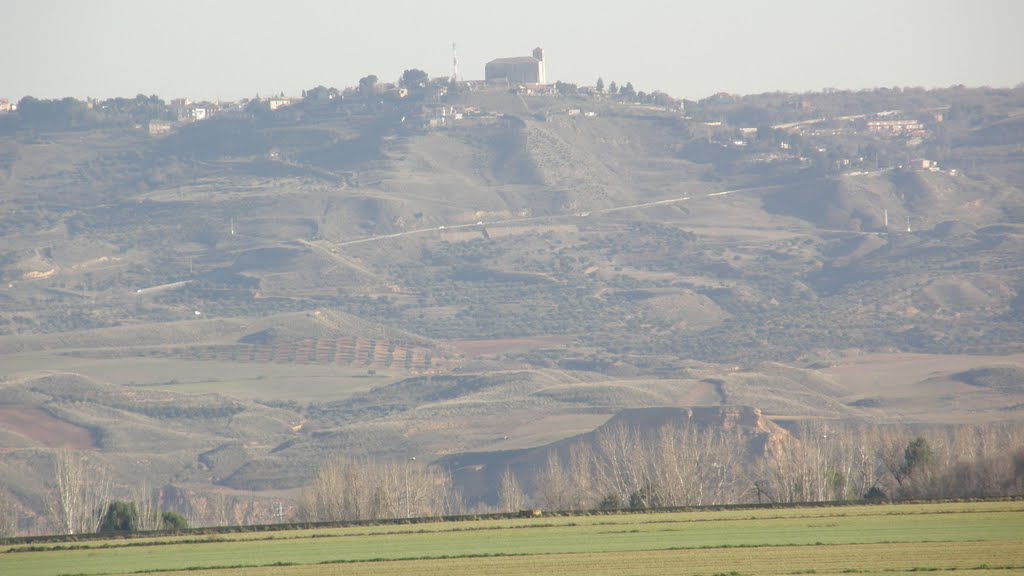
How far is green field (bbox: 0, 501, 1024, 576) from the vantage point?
140ft

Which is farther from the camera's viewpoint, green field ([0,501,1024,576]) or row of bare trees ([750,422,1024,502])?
row of bare trees ([750,422,1024,502])

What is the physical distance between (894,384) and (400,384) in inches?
Result: 2002

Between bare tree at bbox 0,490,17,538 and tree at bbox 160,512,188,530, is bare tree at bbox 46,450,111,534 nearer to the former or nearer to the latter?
bare tree at bbox 0,490,17,538

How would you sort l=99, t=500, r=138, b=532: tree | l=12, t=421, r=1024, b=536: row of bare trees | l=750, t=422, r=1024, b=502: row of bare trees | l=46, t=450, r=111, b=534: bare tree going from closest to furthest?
l=750, t=422, r=1024, b=502: row of bare trees → l=99, t=500, r=138, b=532: tree → l=12, t=421, r=1024, b=536: row of bare trees → l=46, t=450, r=111, b=534: bare tree

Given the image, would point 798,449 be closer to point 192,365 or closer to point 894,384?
point 894,384

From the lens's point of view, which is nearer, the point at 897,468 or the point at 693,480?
the point at 897,468

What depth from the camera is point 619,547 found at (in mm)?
47625

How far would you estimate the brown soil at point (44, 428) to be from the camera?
14562 cm

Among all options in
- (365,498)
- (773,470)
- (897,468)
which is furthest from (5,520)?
(897,468)

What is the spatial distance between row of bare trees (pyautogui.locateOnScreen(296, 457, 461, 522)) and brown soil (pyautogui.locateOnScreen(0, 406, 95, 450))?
5912 centimetres

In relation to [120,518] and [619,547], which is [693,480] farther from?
[619,547]

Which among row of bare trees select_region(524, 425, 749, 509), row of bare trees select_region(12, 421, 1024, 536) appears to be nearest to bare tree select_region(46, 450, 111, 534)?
row of bare trees select_region(12, 421, 1024, 536)

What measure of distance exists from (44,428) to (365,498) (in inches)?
3123

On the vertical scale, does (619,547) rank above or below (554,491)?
above
